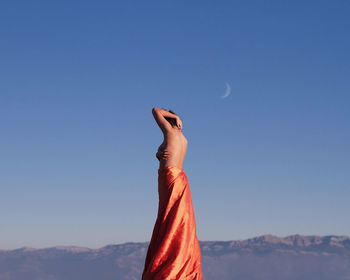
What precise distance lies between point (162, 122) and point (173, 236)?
2124 mm

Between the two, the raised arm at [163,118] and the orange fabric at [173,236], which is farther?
the raised arm at [163,118]

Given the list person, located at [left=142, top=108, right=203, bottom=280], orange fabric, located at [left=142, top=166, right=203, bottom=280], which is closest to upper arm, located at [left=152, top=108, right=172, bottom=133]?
person, located at [left=142, top=108, right=203, bottom=280]

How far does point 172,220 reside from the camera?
8.87 m

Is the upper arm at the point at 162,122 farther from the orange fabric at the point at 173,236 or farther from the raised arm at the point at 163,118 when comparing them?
the orange fabric at the point at 173,236

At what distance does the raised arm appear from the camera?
9.35 metres

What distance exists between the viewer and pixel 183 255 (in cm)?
877

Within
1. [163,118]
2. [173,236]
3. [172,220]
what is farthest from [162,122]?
[173,236]

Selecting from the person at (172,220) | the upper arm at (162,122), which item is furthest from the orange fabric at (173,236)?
the upper arm at (162,122)

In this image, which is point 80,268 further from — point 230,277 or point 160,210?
point 160,210

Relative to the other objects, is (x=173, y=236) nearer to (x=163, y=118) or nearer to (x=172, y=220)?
(x=172, y=220)

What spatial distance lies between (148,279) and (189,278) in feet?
2.37

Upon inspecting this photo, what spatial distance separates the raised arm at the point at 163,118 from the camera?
9.35m

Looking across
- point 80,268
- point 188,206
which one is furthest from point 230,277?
point 188,206

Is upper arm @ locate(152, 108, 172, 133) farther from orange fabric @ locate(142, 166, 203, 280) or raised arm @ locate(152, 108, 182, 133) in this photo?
orange fabric @ locate(142, 166, 203, 280)
